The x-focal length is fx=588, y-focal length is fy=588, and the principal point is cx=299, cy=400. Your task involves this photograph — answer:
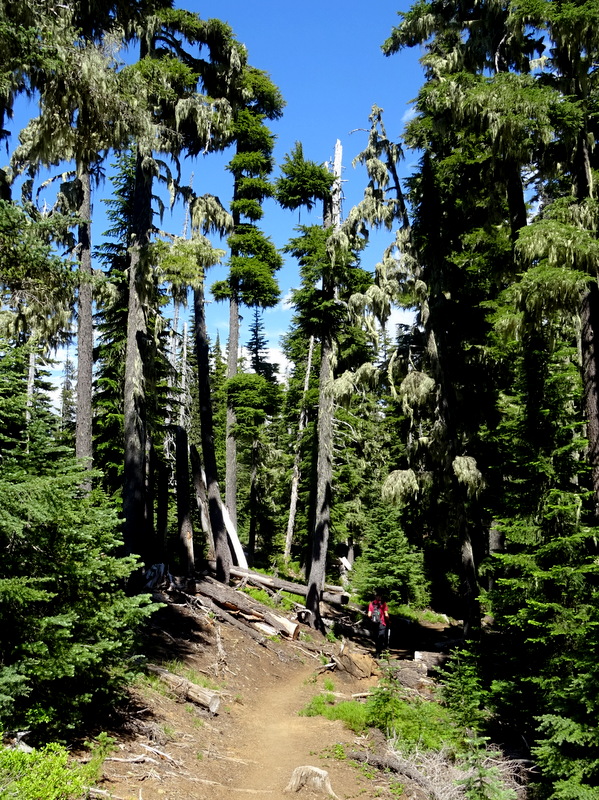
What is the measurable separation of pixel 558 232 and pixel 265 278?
40.7 feet

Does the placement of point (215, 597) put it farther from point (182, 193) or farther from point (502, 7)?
point (502, 7)

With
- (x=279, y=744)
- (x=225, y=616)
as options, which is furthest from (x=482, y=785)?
(x=225, y=616)

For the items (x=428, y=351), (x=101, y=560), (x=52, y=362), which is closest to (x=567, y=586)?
(x=101, y=560)

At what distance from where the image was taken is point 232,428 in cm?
2017

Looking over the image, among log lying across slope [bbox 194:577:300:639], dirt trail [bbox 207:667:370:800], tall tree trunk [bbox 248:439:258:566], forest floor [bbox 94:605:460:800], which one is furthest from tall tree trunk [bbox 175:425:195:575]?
tall tree trunk [bbox 248:439:258:566]

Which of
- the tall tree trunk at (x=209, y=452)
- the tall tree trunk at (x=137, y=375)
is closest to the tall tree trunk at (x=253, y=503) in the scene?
the tall tree trunk at (x=209, y=452)

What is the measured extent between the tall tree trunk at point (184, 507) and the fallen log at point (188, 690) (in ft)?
23.7

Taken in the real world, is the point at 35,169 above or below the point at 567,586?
above

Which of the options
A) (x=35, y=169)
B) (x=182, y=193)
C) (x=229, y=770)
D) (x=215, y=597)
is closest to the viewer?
(x=229, y=770)

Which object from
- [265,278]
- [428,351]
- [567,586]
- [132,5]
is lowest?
[567,586]

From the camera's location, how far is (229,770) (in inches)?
313

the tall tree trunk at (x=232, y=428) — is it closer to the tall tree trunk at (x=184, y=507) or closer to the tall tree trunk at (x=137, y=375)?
the tall tree trunk at (x=184, y=507)

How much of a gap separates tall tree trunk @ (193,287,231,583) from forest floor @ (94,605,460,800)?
343 centimetres

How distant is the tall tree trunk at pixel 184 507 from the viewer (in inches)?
704
